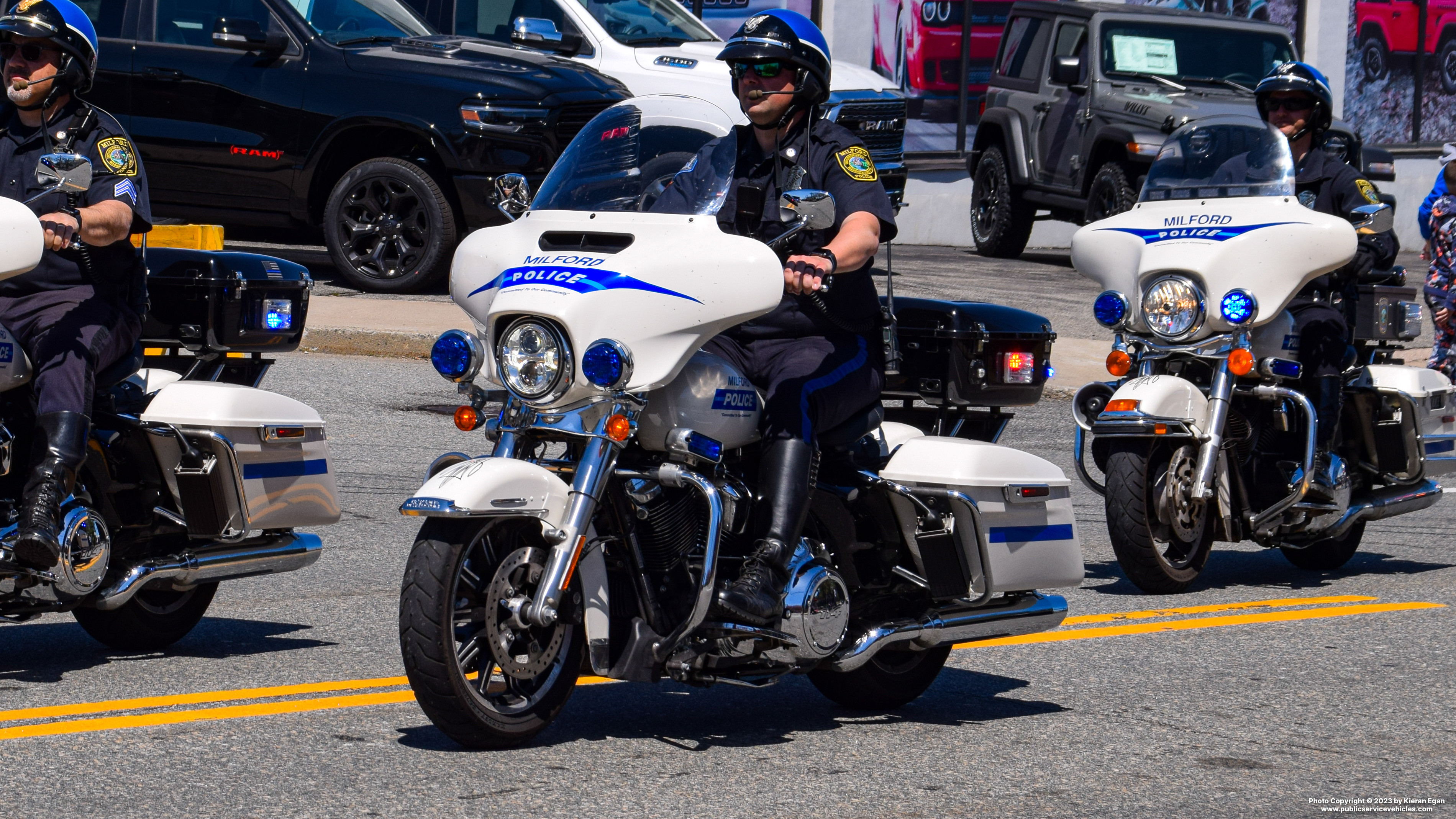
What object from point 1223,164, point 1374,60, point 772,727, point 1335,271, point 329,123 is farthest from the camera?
point 1374,60

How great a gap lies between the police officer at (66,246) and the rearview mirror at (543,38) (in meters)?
8.93

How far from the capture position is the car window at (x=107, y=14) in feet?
46.3

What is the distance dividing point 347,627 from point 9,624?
111 centimetres

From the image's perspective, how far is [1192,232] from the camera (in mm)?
8359

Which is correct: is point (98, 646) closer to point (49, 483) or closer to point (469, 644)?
point (49, 483)

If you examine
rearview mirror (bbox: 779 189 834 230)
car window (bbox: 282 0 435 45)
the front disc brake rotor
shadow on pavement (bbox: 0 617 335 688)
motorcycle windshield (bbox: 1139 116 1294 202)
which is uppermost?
car window (bbox: 282 0 435 45)

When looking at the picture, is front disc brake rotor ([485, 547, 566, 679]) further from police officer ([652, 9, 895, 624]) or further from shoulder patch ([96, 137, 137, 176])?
shoulder patch ([96, 137, 137, 176])

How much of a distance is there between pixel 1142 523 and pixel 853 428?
259cm

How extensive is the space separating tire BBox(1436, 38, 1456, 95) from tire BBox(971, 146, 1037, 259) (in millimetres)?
8453

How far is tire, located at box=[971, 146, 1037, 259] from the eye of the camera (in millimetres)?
20594

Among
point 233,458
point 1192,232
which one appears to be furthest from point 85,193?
point 1192,232

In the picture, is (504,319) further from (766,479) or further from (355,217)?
(355,217)

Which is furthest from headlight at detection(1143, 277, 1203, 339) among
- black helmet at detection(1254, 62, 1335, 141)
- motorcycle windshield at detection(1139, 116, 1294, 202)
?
black helmet at detection(1254, 62, 1335, 141)

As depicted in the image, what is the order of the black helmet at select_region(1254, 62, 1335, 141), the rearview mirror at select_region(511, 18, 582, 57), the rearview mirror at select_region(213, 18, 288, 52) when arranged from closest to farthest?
the black helmet at select_region(1254, 62, 1335, 141), the rearview mirror at select_region(213, 18, 288, 52), the rearview mirror at select_region(511, 18, 582, 57)
